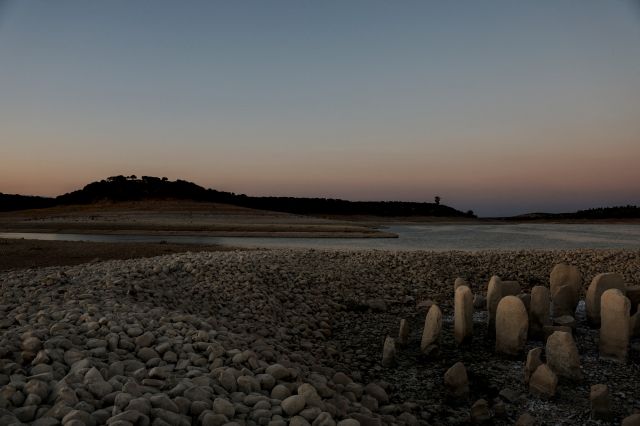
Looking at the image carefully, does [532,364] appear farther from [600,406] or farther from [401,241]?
[401,241]

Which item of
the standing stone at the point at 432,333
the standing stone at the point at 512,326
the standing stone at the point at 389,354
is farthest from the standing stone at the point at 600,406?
the standing stone at the point at 389,354

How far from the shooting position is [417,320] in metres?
10.6

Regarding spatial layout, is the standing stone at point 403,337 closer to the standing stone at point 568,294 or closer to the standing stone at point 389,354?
the standing stone at point 389,354

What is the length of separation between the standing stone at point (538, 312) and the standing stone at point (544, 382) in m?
1.93

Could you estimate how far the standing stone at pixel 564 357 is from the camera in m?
6.85

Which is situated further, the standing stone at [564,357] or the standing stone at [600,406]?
the standing stone at [564,357]

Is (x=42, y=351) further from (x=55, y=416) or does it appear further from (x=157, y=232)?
(x=157, y=232)

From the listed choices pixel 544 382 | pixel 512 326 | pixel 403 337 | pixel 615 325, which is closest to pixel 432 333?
pixel 403 337

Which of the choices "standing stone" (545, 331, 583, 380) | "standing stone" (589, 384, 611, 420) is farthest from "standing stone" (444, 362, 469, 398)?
"standing stone" (589, 384, 611, 420)

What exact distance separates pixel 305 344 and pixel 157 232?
37.2 m

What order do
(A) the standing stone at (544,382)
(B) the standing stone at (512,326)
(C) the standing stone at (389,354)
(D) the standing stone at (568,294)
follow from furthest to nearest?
(D) the standing stone at (568,294), (C) the standing stone at (389,354), (B) the standing stone at (512,326), (A) the standing stone at (544,382)

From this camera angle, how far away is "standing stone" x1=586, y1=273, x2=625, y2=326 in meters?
9.01

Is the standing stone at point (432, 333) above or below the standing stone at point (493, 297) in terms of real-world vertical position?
below

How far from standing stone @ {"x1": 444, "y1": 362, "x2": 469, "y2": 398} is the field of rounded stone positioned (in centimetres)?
2
